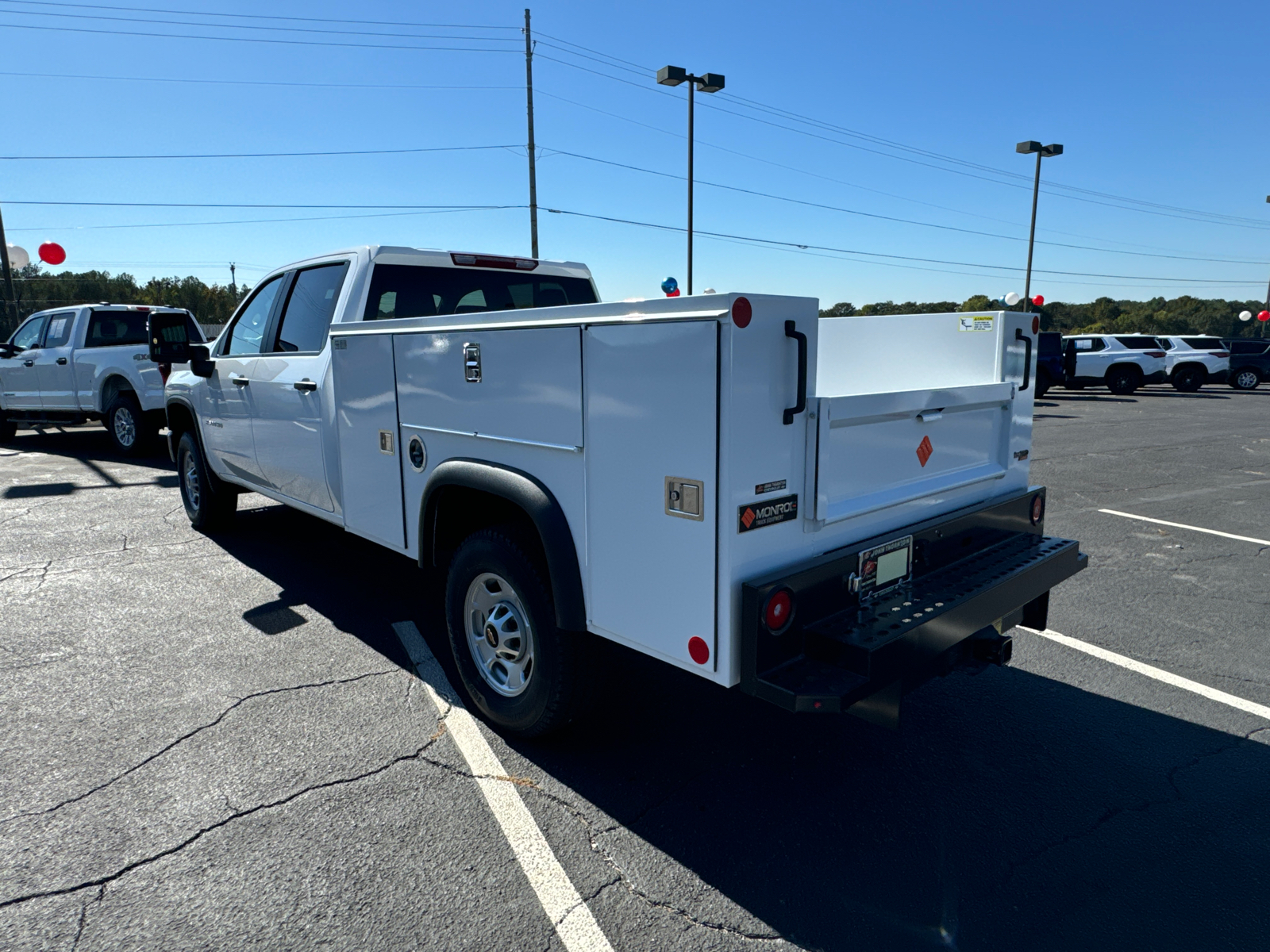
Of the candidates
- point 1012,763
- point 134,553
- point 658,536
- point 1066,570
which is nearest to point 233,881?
point 658,536

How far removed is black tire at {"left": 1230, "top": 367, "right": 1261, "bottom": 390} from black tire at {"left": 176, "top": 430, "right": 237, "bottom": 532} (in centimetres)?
3093

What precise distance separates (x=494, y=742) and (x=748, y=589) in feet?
5.20

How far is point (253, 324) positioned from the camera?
5.60 meters

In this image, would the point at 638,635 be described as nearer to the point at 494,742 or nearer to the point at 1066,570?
the point at 494,742

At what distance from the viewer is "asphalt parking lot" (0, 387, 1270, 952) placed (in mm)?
2420

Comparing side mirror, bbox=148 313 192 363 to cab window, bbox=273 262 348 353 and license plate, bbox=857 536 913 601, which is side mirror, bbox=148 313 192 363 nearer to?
cab window, bbox=273 262 348 353

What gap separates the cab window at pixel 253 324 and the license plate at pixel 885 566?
13.9ft

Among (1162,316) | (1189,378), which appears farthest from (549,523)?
(1162,316)

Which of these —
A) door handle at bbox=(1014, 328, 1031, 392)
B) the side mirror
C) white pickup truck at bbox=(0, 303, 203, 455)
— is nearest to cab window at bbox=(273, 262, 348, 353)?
the side mirror

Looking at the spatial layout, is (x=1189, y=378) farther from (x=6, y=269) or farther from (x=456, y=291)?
(x=6, y=269)

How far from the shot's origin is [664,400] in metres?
2.50

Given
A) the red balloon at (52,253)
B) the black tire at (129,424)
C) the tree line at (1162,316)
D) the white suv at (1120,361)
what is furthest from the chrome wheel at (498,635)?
the tree line at (1162,316)

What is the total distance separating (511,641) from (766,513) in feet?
4.55

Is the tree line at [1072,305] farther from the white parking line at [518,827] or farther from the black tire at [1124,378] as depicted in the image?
the white parking line at [518,827]
